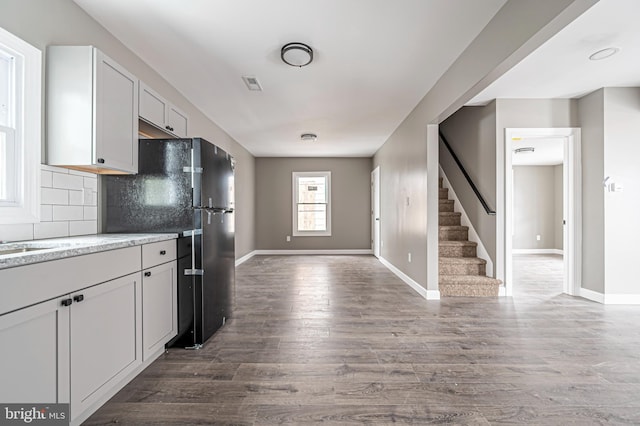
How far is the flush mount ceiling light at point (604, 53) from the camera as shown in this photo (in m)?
2.71

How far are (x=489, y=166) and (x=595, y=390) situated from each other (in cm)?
286

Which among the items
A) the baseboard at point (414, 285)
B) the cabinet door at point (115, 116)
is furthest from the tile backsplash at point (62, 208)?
the baseboard at point (414, 285)

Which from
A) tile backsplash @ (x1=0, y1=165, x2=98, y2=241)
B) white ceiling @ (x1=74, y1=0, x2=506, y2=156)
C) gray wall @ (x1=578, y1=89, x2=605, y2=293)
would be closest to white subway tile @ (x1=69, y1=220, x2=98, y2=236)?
tile backsplash @ (x1=0, y1=165, x2=98, y2=241)

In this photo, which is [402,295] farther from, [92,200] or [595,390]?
[92,200]

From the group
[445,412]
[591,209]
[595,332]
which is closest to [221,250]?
[445,412]

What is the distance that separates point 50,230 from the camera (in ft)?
6.24

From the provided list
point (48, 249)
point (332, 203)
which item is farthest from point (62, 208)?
point (332, 203)

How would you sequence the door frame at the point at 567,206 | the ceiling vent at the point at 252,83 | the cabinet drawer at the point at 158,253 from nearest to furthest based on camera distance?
the cabinet drawer at the point at 158,253 → the ceiling vent at the point at 252,83 → the door frame at the point at 567,206

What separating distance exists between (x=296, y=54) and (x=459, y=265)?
331 cm

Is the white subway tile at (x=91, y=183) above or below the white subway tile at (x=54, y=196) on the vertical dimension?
above

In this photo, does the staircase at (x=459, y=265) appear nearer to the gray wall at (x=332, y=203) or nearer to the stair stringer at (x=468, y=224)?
the stair stringer at (x=468, y=224)

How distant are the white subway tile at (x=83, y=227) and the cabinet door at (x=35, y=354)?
3.25 feet

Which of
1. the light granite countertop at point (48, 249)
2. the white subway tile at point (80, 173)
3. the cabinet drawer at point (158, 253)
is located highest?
the white subway tile at point (80, 173)

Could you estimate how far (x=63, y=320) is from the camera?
4.30ft
